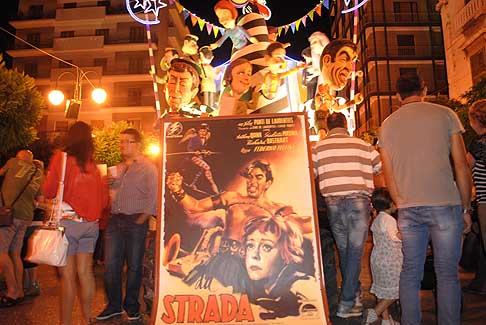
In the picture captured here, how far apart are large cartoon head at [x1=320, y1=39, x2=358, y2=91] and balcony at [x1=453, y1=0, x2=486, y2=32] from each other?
1523 centimetres

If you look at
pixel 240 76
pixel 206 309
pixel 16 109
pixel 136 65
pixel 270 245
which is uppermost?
pixel 136 65

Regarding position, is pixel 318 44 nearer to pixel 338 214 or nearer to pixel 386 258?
pixel 338 214

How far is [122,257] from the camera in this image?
457cm

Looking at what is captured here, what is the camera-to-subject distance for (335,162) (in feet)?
13.8

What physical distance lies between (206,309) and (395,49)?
114 feet

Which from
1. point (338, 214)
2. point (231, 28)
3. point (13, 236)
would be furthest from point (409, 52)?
point (13, 236)

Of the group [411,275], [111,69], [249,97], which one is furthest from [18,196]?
[111,69]

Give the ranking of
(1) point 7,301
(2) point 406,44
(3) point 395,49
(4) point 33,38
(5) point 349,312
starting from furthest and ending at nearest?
1. (4) point 33,38
2. (2) point 406,44
3. (3) point 395,49
4. (1) point 7,301
5. (5) point 349,312

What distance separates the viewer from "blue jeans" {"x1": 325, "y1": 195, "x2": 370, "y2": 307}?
Answer: 4.06 meters

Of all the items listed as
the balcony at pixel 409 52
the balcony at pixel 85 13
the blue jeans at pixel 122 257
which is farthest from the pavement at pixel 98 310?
the balcony at pixel 85 13

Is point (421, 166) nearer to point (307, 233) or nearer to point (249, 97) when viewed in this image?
point (307, 233)

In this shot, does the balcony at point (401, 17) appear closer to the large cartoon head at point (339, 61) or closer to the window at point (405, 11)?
the window at point (405, 11)

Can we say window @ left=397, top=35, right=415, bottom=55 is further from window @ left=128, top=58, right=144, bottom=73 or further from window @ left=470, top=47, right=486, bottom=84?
window @ left=128, top=58, right=144, bottom=73

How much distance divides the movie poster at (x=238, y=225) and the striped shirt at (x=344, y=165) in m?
0.39
